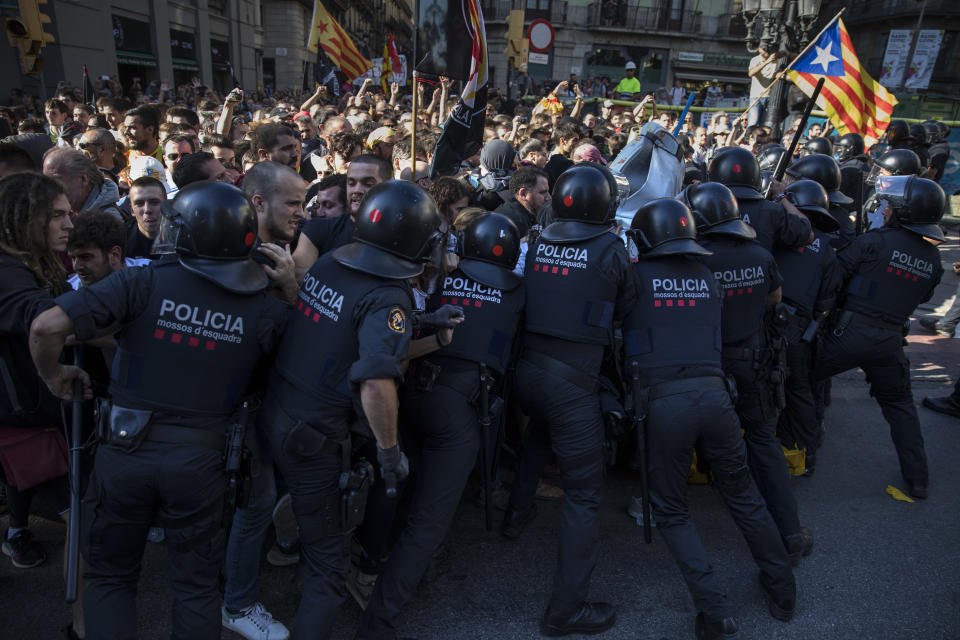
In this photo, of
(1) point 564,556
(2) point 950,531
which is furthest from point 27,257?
(2) point 950,531

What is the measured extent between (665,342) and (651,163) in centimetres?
231

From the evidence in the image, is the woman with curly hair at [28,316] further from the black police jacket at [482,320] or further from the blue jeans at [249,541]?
the black police jacket at [482,320]

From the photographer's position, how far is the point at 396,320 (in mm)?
2426

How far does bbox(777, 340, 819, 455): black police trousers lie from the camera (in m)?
4.32

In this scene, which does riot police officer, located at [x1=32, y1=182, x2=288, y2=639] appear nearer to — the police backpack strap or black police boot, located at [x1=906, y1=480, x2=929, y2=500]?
the police backpack strap

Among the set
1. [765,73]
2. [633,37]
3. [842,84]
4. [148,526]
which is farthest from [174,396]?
[633,37]

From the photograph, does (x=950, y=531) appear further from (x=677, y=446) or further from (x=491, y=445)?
(x=491, y=445)

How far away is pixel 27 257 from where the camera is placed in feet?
8.84

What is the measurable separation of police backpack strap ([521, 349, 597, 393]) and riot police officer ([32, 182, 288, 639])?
1445mm

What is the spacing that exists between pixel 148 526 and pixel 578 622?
79.2 inches

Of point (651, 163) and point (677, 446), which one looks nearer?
point (677, 446)

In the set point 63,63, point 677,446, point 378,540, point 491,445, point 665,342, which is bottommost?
point 378,540

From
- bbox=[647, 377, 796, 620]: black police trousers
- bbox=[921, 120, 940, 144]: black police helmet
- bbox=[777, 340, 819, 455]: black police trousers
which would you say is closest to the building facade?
bbox=[921, 120, 940, 144]: black police helmet

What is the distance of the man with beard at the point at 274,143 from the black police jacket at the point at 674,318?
126 inches
